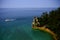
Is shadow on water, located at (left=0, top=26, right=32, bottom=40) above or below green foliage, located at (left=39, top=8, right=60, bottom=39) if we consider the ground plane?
below

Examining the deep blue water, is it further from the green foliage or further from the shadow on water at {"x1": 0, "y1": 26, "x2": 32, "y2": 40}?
the green foliage

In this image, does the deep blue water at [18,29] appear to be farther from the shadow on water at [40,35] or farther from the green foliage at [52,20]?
the green foliage at [52,20]

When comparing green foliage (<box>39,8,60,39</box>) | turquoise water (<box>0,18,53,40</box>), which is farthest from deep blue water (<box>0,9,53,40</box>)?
green foliage (<box>39,8,60,39</box>)

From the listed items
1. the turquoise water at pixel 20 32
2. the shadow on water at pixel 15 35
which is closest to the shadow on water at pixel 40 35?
the turquoise water at pixel 20 32

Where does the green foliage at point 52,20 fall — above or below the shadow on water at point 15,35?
above

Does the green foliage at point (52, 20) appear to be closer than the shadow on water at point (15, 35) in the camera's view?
No

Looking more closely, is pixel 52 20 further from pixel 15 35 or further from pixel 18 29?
pixel 15 35

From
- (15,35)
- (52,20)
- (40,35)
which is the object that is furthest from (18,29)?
(52,20)
